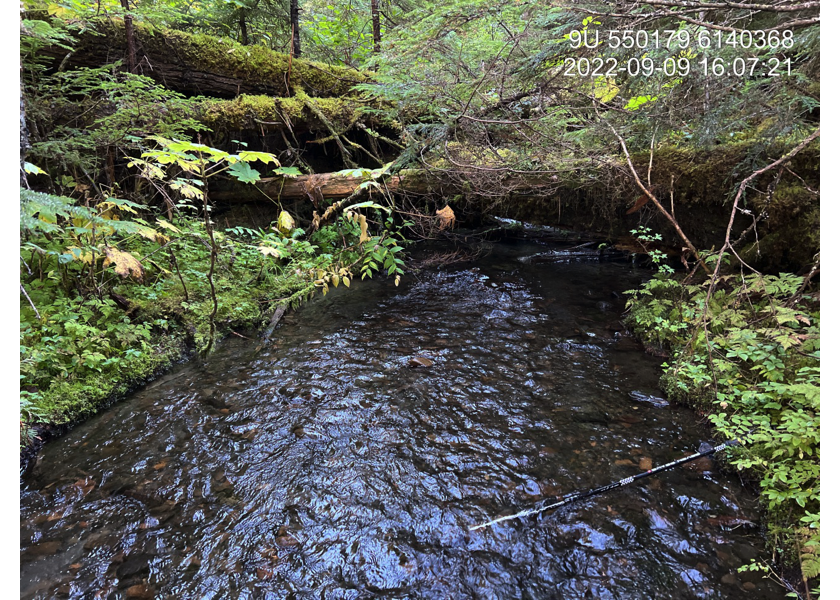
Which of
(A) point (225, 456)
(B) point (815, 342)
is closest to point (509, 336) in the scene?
(B) point (815, 342)

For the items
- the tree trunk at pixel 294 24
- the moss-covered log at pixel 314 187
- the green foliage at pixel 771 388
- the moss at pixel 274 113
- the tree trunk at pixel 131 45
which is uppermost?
the tree trunk at pixel 294 24

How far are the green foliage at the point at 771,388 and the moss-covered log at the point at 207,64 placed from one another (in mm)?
8487

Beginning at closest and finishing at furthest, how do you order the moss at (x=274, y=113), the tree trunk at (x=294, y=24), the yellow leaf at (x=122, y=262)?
the yellow leaf at (x=122, y=262) → the moss at (x=274, y=113) → the tree trunk at (x=294, y=24)

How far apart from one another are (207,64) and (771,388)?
9.54m

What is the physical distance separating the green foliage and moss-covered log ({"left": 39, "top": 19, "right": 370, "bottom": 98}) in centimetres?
849

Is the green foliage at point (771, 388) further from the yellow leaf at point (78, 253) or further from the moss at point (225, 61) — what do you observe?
the moss at point (225, 61)

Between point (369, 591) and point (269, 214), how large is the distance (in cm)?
785

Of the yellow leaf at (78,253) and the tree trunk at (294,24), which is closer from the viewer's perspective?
the yellow leaf at (78,253)

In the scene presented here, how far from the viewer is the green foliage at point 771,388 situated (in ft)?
8.17

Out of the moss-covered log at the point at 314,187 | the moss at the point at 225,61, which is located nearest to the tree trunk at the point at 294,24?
the moss at the point at 225,61

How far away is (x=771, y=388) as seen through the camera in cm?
313

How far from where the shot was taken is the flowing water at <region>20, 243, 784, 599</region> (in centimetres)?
233

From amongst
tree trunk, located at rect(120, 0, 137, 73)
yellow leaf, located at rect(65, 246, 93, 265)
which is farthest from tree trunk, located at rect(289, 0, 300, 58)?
yellow leaf, located at rect(65, 246, 93, 265)

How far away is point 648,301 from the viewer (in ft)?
19.3
